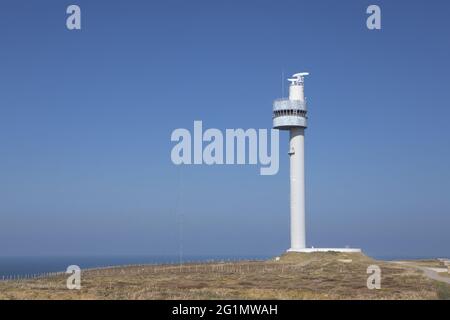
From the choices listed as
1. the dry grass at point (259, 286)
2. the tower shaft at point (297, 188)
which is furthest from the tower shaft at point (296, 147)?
the dry grass at point (259, 286)

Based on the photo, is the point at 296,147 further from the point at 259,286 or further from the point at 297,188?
A: the point at 259,286

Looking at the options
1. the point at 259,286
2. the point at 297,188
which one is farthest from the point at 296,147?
the point at 259,286

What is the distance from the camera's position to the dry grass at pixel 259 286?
51.7 metres

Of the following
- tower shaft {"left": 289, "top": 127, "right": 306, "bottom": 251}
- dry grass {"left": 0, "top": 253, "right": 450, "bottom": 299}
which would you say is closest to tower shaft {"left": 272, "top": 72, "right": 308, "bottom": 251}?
tower shaft {"left": 289, "top": 127, "right": 306, "bottom": 251}

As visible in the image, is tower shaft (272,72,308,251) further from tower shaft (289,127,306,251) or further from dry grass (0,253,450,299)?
dry grass (0,253,450,299)

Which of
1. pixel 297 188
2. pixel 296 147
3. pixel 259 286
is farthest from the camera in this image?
pixel 296 147

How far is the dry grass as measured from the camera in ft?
170

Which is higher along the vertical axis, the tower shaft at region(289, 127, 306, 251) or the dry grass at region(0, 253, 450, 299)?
the tower shaft at region(289, 127, 306, 251)

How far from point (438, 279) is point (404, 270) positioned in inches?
440

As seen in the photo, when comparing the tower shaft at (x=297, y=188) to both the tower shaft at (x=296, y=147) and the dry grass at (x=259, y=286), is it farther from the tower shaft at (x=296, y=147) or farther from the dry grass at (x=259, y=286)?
the dry grass at (x=259, y=286)

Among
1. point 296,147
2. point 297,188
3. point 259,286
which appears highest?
point 296,147

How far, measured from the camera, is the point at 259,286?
6031 cm
